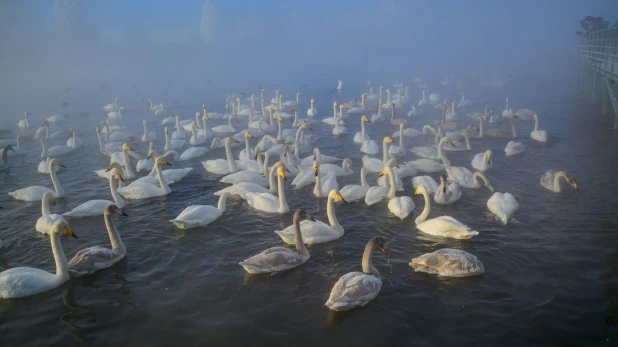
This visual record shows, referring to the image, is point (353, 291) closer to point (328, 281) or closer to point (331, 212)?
point (328, 281)

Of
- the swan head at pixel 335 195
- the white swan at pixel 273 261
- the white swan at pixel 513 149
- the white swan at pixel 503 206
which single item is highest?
the swan head at pixel 335 195

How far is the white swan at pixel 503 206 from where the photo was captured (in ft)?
36.3

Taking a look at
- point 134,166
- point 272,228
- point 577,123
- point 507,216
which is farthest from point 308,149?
point 577,123

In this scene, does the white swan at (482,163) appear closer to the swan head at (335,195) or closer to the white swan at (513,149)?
the white swan at (513,149)

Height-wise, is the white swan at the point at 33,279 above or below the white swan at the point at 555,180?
above

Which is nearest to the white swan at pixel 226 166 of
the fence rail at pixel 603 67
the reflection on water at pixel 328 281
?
the reflection on water at pixel 328 281

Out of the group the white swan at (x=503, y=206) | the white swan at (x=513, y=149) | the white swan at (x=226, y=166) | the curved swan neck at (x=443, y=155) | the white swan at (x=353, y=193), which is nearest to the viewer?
the white swan at (x=503, y=206)

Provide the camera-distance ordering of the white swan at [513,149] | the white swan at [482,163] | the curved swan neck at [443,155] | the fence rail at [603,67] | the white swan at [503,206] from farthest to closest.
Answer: the fence rail at [603,67], the white swan at [513,149], the curved swan neck at [443,155], the white swan at [482,163], the white swan at [503,206]

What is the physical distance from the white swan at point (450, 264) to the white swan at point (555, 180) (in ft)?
19.4

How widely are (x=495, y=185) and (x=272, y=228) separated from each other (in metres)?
7.63

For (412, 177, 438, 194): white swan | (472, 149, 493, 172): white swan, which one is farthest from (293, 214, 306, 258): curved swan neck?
(472, 149, 493, 172): white swan

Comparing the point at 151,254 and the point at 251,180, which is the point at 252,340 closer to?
the point at 151,254

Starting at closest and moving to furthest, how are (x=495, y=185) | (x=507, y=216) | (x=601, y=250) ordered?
(x=601, y=250), (x=507, y=216), (x=495, y=185)

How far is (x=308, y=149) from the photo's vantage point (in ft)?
65.5
